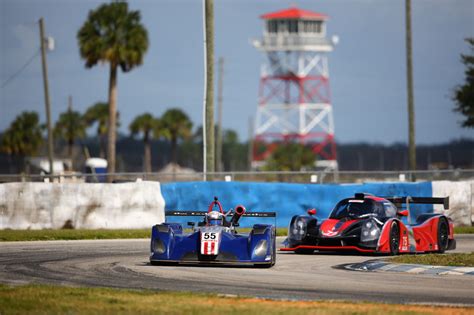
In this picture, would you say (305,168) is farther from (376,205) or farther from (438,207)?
(376,205)

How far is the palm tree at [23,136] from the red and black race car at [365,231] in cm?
8247

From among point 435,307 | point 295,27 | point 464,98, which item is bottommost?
point 435,307

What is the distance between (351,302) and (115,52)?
156 ft

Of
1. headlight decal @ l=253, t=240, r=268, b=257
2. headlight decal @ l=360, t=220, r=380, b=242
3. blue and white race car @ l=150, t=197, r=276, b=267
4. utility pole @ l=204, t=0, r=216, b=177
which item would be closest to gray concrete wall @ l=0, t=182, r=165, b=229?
utility pole @ l=204, t=0, r=216, b=177

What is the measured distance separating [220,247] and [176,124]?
8666 centimetres

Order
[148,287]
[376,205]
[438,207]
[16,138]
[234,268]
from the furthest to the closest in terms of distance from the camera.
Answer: [16,138], [438,207], [376,205], [234,268], [148,287]

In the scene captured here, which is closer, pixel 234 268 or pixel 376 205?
pixel 234 268

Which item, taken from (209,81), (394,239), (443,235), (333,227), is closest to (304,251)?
(333,227)

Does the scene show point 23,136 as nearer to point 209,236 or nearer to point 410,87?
point 410,87

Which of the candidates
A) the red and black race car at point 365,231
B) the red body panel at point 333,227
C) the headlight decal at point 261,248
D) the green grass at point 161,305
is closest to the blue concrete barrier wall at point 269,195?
the red and black race car at point 365,231

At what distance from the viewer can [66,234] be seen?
30.2 m

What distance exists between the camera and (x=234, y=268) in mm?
19828

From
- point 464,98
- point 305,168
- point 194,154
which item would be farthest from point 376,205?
point 194,154

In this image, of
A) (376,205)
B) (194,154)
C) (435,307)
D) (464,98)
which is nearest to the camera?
(435,307)
